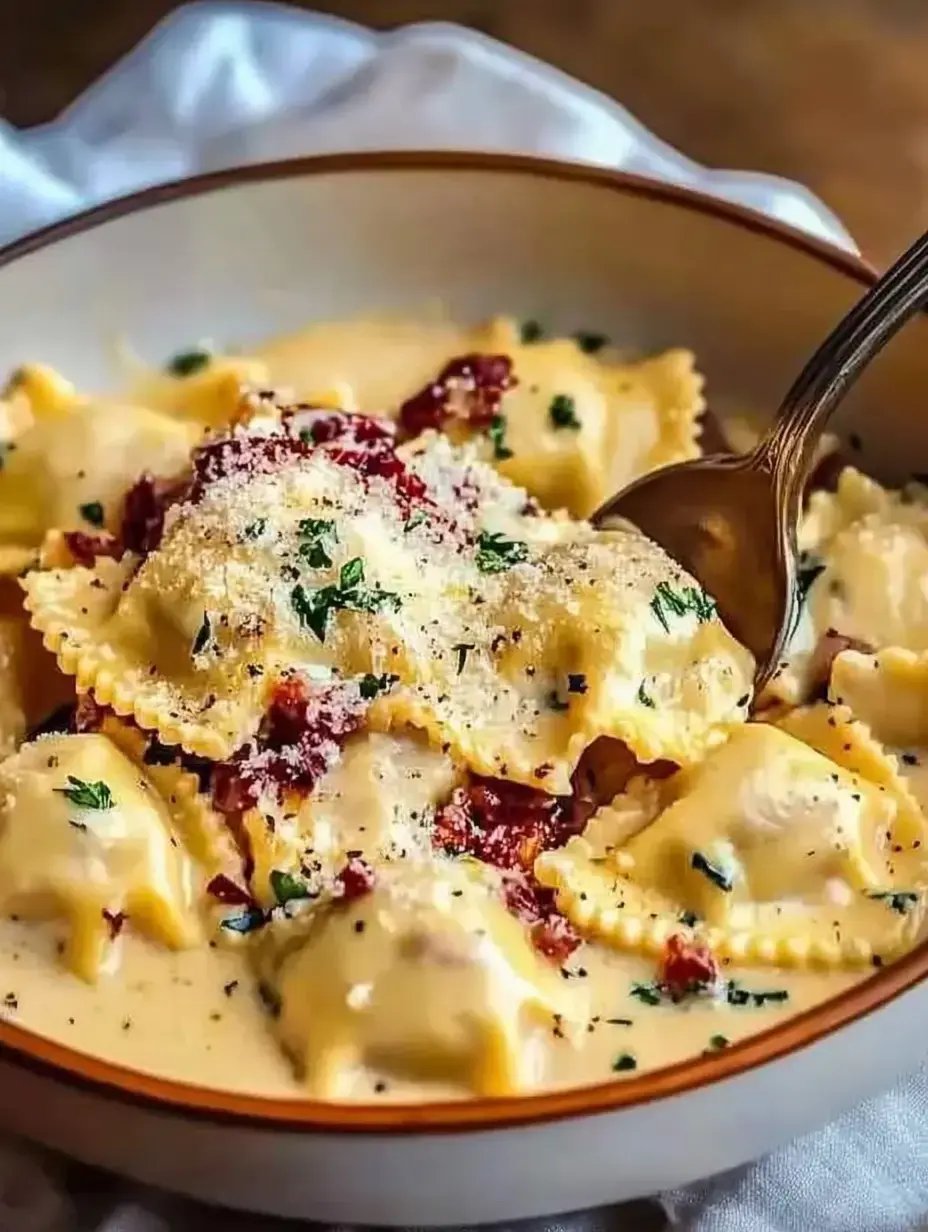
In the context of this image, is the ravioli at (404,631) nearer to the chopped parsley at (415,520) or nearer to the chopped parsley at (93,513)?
the chopped parsley at (415,520)

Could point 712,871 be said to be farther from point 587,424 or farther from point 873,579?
point 587,424

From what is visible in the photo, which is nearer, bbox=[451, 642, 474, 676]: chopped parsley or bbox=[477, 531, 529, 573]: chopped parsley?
bbox=[451, 642, 474, 676]: chopped parsley

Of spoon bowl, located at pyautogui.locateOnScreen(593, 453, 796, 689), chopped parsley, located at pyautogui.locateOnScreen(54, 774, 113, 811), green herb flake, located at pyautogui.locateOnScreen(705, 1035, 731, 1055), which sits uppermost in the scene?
spoon bowl, located at pyautogui.locateOnScreen(593, 453, 796, 689)

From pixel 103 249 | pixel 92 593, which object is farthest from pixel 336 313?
pixel 92 593

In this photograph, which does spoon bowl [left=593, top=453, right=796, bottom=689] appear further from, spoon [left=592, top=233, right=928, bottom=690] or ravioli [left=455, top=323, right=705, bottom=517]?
ravioli [left=455, top=323, right=705, bottom=517]

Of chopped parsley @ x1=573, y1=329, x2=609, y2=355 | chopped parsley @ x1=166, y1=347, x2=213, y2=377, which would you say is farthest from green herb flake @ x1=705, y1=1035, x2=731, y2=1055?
chopped parsley @ x1=166, y1=347, x2=213, y2=377

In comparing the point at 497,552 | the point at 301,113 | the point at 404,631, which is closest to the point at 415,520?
the point at 497,552
